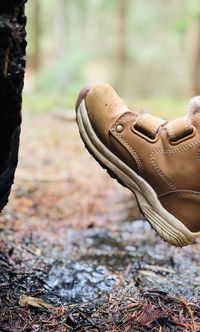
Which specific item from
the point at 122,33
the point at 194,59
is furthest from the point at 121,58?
the point at 194,59

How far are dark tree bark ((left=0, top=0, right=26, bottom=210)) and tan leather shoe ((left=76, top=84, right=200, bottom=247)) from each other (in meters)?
0.37

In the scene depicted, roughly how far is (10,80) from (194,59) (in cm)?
974

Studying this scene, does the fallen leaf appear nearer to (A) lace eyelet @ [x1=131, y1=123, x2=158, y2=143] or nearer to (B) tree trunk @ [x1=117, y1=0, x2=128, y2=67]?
(A) lace eyelet @ [x1=131, y1=123, x2=158, y2=143]

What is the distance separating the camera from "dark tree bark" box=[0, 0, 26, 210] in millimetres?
1260

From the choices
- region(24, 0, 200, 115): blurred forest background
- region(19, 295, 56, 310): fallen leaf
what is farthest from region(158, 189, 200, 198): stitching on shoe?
region(24, 0, 200, 115): blurred forest background

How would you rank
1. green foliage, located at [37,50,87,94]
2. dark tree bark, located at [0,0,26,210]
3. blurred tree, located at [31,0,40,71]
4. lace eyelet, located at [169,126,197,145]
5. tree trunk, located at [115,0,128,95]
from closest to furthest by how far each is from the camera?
dark tree bark, located at [0,0,26,210] < lace eyelet, located at [169,126,197,145] < green foliage, located at [37,50,87,94] < blurred tree, located at [31,0,40,71] < tree trunk, located at [115,0,128,95]

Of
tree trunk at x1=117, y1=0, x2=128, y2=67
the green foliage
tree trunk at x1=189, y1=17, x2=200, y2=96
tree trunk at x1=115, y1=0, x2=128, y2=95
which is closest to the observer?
tree trunk at x1=189, y1=17, x2=200, y2=96

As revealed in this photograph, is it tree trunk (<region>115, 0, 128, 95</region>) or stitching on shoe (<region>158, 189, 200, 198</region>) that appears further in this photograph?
tree trunk (<region>115, 0, 128, 95</region>)

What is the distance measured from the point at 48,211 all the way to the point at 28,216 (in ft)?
0.74

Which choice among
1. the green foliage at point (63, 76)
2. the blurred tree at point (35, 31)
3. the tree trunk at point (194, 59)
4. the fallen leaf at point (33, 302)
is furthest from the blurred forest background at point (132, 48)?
the fallen leaf at point (33, 302)

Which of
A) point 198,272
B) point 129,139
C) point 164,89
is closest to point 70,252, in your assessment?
point 198,272

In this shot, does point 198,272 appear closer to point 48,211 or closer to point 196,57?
point 48,211

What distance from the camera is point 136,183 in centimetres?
173

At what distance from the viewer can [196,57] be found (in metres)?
10.3
